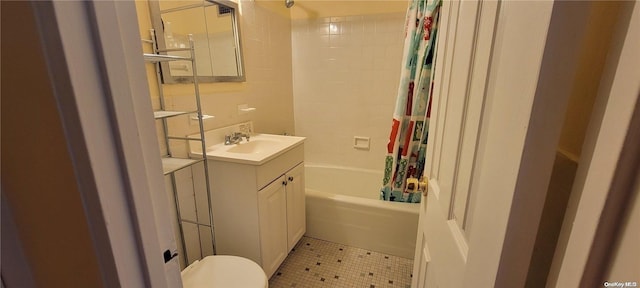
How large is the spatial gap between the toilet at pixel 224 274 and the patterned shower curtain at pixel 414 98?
2.94ft

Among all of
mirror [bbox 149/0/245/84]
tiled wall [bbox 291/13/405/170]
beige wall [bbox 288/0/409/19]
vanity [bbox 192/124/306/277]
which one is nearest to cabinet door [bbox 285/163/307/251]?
vanity [bbox 192/124/306/277]

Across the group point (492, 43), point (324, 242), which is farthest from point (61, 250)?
point (324, 242)

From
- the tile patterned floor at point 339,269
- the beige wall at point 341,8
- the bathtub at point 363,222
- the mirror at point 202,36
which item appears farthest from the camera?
the beige wall at point 341,8

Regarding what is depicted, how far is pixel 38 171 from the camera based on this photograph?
0.43 m

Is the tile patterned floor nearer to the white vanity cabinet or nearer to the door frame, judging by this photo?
the white vanity cabinet

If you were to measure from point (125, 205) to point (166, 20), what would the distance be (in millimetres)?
1243

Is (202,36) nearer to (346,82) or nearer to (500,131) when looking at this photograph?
(346,82)

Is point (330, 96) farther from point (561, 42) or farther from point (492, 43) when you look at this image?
point (561, 42)

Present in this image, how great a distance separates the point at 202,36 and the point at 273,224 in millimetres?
1221

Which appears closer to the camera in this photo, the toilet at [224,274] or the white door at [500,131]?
the white door at [500,131]

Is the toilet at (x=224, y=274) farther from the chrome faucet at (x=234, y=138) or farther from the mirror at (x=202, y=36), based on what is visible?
the mirror at (x=202, y=36)

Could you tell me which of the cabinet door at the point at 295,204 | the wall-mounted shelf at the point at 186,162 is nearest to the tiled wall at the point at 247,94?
the wall-mounted shelf at the point at 186,162

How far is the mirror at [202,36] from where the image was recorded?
131cm

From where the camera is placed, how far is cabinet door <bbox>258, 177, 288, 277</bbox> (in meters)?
1.47
